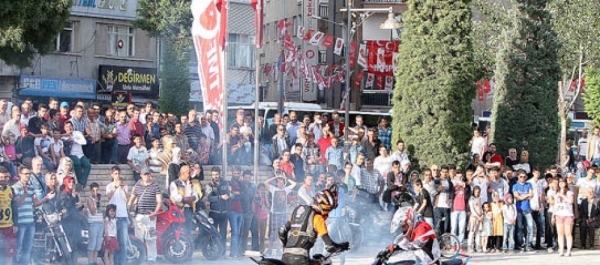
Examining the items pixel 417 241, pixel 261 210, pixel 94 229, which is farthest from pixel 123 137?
pixel 417 241

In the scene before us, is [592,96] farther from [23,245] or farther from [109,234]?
[23,245]

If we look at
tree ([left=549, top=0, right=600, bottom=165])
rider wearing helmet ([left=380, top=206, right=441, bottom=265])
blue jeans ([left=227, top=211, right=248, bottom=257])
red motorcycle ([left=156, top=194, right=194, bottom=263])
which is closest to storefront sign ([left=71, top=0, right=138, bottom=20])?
tree ([left=549, top=0, right=600, bottom=165])

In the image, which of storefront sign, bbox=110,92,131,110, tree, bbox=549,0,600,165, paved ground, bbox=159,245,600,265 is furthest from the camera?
storefront sign, bbox=110,92,131,110

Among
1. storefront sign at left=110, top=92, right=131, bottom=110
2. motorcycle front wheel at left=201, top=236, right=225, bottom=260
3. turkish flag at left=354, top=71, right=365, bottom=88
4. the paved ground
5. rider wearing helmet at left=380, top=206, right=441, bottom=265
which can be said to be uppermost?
turkish flag at left=354, top=71, right=365, bottom=88

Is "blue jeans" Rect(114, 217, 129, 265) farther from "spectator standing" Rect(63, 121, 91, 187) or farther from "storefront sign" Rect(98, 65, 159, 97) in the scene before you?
"storefront sign" Rect(98, 65, 159, 97)

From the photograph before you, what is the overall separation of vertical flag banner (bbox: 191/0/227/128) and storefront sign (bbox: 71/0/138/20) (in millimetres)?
27444

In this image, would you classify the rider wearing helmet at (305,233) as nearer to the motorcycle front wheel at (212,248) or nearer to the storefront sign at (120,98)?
the motorcycle front wheel at (212,248)

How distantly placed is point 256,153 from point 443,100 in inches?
280

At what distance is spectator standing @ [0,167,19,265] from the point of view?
18.3 metres

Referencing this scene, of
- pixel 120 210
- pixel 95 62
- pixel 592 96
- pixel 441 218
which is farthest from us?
pixel 592 96

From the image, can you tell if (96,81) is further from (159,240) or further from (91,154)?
(159,240)

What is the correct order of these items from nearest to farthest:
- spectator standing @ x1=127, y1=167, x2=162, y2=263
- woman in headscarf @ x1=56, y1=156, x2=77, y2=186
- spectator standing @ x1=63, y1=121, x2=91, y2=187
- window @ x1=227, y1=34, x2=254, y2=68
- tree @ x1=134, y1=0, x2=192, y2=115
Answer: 1. woman in headscarf @ x1=56, y1=156, x2=77, y2=186
2. spectator standing @ x1=127, y1=167, x2=162, y2=263
3. spectator standing @ x1=63, y1=121, x2=91, y2=187
4. tree @ x1=134, y1=0, x2=192, y2=115
5. window @ x1=227, y1=34, x2=254, y2=68

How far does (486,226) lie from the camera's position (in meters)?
26.7

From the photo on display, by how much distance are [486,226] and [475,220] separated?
0.29 metres
